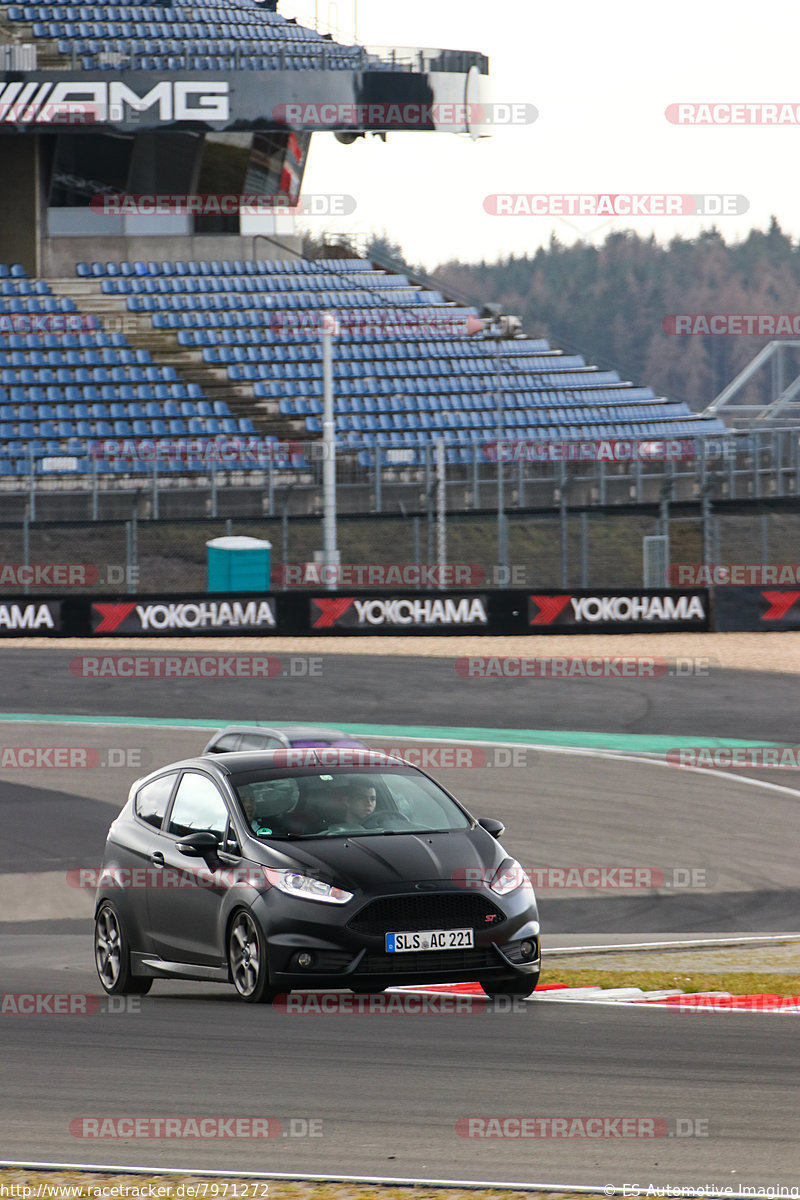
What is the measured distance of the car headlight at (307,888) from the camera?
8211 mm

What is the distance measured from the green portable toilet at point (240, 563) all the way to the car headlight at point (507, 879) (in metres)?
21.8

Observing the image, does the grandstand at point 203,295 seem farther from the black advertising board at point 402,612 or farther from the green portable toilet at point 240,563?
the black advertising board at point 402,612

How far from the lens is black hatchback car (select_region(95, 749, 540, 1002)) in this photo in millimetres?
8195

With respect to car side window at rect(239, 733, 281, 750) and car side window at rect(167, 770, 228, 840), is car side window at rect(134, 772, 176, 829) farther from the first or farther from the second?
car side window at rect(239, 733, 281, 750)

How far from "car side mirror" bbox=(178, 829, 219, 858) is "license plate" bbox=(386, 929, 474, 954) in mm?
1172

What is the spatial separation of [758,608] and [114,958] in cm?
1665

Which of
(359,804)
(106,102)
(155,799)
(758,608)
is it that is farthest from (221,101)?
(359,804)

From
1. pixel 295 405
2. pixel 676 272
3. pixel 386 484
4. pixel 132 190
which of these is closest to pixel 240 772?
pixel 386 484

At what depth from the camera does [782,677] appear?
26.8 m

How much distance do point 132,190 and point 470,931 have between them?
41344 millimetres

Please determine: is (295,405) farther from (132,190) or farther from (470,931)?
(470,931)

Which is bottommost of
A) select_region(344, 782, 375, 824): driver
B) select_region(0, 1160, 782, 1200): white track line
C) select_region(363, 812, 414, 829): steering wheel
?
select_region(0, 1160, 782, 1200): white track line

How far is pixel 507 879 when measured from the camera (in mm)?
8648

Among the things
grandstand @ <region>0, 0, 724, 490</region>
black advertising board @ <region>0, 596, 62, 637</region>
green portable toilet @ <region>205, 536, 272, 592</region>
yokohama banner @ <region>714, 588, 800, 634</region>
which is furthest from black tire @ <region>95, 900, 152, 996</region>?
grandstand @ <region>0, 0, 724, 490</region>
